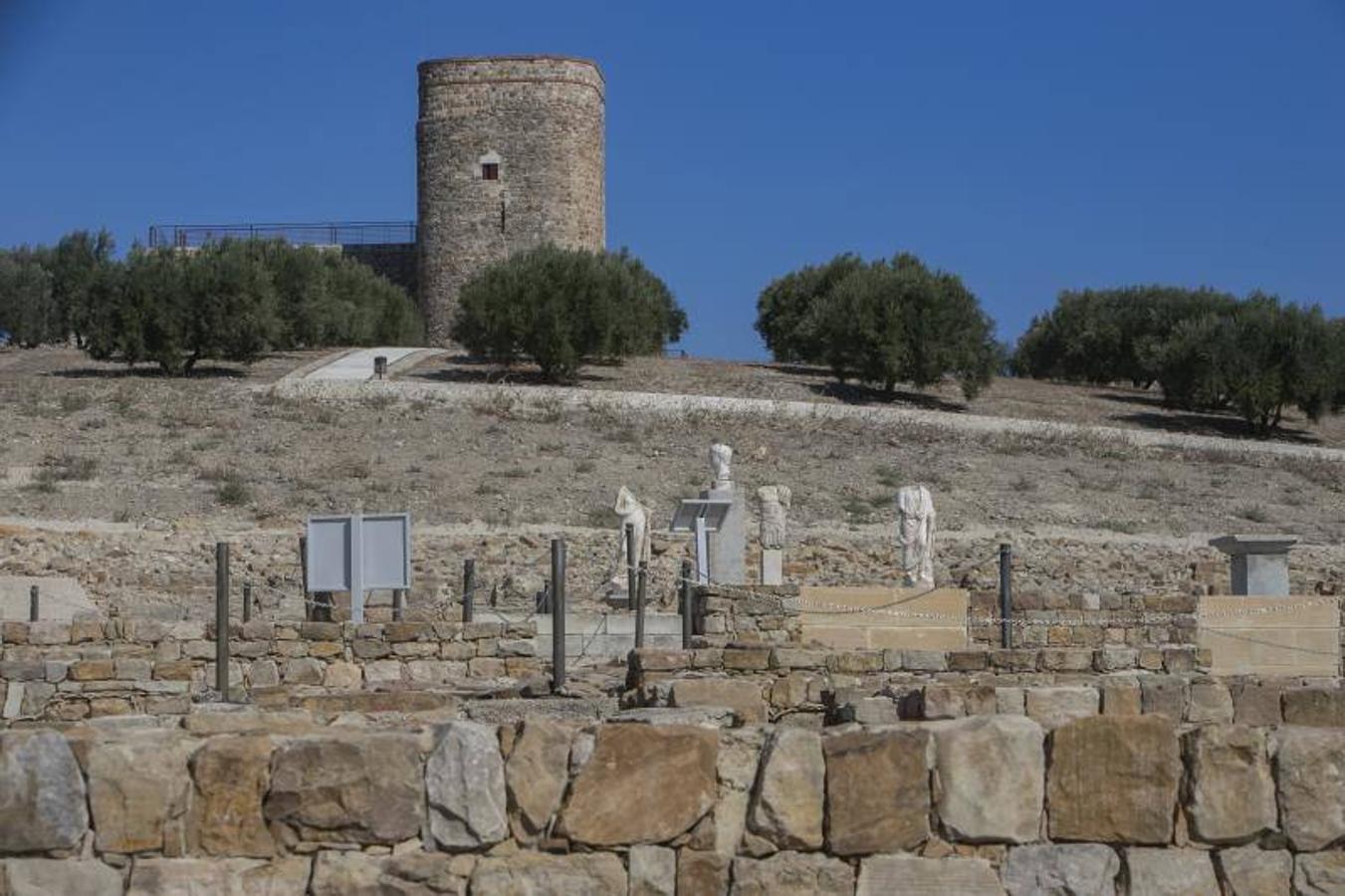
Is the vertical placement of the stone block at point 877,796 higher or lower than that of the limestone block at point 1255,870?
higher

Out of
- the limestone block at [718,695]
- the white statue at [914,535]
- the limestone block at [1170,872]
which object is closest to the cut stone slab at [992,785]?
the limestone block at [1170,872]

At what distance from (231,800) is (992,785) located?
1.71 m

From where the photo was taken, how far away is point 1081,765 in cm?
440

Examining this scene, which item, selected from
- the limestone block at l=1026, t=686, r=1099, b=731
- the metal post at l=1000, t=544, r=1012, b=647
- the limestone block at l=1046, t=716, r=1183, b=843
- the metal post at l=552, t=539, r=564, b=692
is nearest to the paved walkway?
the metal post at l=1000, t=544, r=1012, b=647

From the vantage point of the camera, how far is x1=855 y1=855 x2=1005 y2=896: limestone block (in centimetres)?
436

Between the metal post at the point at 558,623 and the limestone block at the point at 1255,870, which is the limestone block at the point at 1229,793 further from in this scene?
the metal post at the point at 558,623

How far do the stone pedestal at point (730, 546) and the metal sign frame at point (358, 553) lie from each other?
4.61 m

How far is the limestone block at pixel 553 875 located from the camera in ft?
14.2

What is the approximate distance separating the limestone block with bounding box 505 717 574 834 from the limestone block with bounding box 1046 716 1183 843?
112 centimetres

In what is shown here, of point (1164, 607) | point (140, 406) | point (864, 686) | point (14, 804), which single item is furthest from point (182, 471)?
point (14, 804)

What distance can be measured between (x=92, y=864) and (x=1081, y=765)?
7.30 feet

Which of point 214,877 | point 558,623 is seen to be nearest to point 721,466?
point 558,623

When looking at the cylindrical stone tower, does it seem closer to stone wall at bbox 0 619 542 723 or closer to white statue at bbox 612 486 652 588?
white statue at bbox 612 486 652 588

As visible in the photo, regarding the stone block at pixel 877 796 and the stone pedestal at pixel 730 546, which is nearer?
the stone block at pixel 877 796
